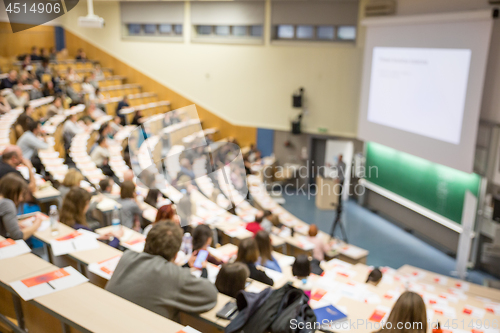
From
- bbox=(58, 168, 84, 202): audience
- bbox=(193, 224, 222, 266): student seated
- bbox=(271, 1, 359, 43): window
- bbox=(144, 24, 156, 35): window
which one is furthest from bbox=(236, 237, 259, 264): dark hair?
bbox=(144, 24, 156, 35): window

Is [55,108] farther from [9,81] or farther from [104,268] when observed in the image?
[104,268]

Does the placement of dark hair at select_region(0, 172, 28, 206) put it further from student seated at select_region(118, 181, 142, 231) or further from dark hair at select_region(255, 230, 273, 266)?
dark hair at select_region(255, 230, 273, 266)

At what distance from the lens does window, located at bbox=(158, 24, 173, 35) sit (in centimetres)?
1227

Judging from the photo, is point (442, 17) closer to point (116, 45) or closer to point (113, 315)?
point (113, 315)

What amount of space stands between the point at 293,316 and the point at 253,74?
9.71 metres

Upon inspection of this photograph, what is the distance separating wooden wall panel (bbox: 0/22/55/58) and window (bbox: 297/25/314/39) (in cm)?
825

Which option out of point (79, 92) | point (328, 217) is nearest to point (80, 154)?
point (79, 92)

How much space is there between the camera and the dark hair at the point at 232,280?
2824 mm

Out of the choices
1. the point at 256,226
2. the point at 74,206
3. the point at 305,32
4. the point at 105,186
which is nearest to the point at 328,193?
the point at 256,226

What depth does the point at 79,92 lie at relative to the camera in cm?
1059

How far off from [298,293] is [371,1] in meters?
8.46

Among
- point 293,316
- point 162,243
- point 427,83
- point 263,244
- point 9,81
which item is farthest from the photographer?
point 9,81

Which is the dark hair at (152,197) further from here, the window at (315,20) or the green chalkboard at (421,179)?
the window at (315,20)

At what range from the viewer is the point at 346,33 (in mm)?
10320
